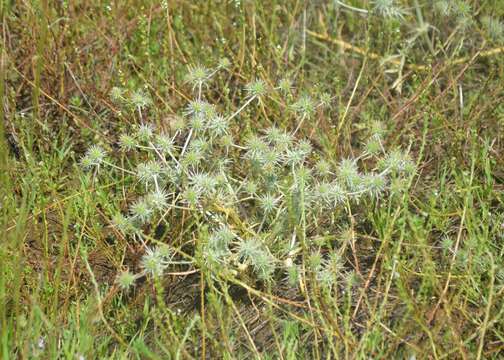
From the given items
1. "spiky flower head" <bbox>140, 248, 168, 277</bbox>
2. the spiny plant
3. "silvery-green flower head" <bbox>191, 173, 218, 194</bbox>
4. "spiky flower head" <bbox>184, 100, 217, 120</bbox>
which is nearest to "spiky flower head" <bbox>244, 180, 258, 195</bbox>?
the spiny plant

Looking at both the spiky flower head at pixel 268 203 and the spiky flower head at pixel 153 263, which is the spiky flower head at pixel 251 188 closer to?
the spiky flower head at pixel 268 203

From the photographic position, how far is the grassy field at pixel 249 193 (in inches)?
87.0

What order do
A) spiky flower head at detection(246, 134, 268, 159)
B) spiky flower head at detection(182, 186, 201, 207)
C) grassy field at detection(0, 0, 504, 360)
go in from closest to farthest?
1. grassy field at detection(0, 0, 504, 360)
2. spiky flower head at detection(182, 186, 201, 207)
3. spiky flower head at detection(246, 134, 268, 159)

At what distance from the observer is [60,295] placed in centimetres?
244

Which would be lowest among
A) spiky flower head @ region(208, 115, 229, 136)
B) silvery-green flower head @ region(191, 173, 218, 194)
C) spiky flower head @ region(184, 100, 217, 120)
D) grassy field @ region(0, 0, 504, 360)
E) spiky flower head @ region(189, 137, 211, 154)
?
grassy field @ region(0, 0, 504, 360)

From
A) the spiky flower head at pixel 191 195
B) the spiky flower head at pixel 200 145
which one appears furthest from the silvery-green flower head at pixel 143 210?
the spiky flower head at pixel 200 145

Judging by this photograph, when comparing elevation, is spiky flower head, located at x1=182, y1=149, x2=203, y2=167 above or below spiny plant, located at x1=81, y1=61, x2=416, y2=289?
above

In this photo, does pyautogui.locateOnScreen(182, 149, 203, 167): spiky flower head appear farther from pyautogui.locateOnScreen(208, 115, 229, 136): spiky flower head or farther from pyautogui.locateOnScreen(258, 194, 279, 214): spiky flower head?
pyautogui.locateOnScreen(258, 194, 279, 214): spiky flower head

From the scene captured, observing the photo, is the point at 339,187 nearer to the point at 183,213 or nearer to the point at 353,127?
the point at 183,213

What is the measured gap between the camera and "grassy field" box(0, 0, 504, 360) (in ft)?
7.25

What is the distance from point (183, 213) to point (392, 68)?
1.32 metres

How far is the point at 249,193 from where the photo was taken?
253 centimetres

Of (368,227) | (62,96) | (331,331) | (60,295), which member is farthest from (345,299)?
(62,96)

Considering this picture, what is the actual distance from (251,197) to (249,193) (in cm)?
7
